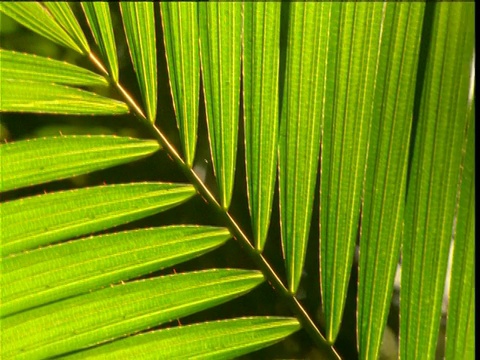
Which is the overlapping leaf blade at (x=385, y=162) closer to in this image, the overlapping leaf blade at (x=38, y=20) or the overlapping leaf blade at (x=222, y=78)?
the overlapping leaf blade at (x=222, y=78)

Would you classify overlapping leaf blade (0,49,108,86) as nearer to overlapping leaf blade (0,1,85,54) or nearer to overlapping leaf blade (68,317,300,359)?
overlapping leaf blade (0,1,85,54)

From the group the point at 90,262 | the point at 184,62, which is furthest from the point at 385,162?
the point at 90,262

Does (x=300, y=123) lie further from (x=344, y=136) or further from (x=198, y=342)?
(x=198, y=342)

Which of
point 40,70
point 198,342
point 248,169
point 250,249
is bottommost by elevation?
point 198,342

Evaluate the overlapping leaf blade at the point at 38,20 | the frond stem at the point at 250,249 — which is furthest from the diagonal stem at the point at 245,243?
the overlapping leaf blade at the point at 38,20

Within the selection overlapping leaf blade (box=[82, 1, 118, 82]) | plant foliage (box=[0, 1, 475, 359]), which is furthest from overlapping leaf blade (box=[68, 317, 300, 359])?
overlapping leaf blade (box=[82, 1, 118, 82])
